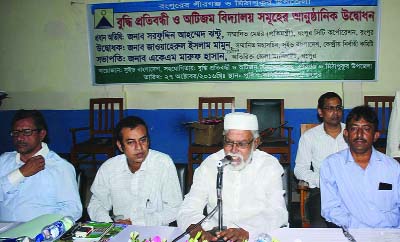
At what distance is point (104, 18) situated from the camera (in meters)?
5.81


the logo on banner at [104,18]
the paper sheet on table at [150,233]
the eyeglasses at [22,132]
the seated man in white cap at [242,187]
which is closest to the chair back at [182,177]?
the seated man in white cap at [242,187]

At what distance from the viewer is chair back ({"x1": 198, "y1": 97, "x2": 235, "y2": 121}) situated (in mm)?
5430

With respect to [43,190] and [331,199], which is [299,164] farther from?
[43,190]

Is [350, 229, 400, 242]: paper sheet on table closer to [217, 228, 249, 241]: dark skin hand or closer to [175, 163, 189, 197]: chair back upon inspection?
A: [217, 228, 249, 241]: dark skin hand

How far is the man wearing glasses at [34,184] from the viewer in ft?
7.69

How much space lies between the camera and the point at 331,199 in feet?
7.85

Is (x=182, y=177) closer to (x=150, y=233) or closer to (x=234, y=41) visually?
(x=150, y=233)

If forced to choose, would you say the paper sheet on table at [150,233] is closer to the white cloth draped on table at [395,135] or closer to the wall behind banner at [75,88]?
the white cloth draped on table at [395,135]

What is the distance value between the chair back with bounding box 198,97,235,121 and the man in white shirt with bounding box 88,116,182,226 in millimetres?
2857

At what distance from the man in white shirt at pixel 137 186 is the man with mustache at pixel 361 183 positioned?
0.92 m

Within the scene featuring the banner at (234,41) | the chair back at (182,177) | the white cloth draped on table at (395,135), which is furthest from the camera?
the banner at (234,41)

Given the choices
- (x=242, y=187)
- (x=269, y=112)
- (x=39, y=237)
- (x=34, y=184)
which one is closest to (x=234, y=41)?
(x=269, y=112)

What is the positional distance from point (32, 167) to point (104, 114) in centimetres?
360

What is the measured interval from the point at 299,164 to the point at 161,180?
5.19ft
